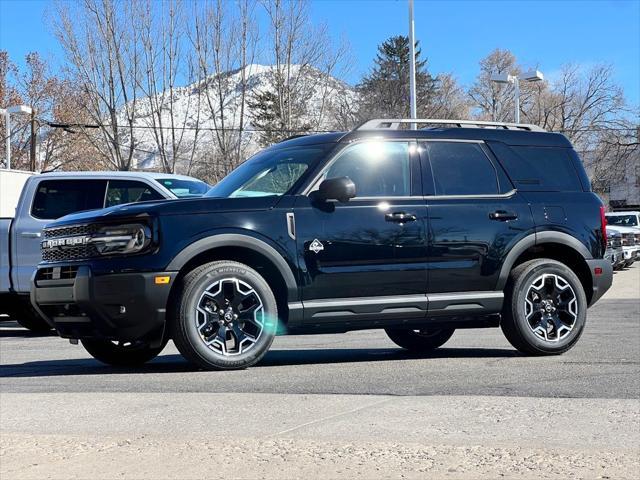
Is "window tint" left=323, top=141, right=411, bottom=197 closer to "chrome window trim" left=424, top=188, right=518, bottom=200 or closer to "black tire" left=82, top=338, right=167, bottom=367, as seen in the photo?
"chrome window trim" left=424, top=188, right=518, bottom=200

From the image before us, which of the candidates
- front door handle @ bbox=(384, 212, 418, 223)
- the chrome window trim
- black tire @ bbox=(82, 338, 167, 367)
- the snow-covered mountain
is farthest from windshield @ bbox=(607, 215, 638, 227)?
black tire @ bbox=(82, 338, 167, 367)

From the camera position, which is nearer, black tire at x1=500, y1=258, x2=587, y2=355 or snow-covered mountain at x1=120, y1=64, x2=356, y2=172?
black tire at x1=500, y1=258, x2=587, y2=355

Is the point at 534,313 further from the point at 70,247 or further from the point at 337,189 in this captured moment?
the point at 70,247

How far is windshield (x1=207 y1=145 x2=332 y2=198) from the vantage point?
24.2 ft

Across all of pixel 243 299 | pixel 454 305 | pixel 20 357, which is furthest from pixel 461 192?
pixel 20 357

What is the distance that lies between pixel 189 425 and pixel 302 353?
357 cm

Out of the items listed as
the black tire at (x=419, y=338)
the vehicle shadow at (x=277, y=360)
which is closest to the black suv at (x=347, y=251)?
the vehicle shadow at (x=277, y=360)

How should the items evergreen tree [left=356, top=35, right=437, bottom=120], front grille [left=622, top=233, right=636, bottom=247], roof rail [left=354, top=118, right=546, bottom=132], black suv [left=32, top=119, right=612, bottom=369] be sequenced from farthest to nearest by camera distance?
evergreen tree [left=356, top=35, right=437, bottom=120] → front grille [left=622, top=233, right=636, bottom=247] → roof rail [left=354, top=118, right=546, bottom=132] → black suv [left=32, top=119, right=612, bottom=369]

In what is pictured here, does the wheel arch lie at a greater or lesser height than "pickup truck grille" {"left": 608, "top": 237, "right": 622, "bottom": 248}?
greater

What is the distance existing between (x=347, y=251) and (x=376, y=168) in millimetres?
825

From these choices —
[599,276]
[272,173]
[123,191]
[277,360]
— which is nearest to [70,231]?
[272,173]

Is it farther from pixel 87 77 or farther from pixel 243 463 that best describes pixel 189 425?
pixel 87 77

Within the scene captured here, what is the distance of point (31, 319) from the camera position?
41.4 ft

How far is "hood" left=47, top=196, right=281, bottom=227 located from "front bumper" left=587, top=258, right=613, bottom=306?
296cm
